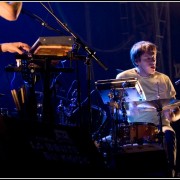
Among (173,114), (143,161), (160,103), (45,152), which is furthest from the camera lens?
(173,114)

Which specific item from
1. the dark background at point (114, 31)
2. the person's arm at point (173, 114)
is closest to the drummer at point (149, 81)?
the person's arm at point (173, 114)

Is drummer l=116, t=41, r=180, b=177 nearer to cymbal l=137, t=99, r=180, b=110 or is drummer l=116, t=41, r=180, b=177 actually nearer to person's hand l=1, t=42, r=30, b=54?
cymbal l=137, t=99, r=180, b=110

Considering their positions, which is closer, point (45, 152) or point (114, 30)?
point (45, 152)

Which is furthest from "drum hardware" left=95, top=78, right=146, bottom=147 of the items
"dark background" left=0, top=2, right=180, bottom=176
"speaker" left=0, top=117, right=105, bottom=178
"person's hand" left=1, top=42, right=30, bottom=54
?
"dark background" left=0, top=2, right=180, bottom=176

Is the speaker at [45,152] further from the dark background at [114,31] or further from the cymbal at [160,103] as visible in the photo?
the dark background at [114,31]

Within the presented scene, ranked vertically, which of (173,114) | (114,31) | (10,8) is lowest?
(173,114)

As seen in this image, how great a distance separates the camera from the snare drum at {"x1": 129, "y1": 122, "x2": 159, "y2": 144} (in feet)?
13.9

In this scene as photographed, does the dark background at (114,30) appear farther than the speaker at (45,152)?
Yes

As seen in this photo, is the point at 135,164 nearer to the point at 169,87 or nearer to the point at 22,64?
the point at 22,64

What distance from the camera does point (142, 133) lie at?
4.25 meters

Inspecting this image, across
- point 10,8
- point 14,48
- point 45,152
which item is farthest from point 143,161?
point 10,8

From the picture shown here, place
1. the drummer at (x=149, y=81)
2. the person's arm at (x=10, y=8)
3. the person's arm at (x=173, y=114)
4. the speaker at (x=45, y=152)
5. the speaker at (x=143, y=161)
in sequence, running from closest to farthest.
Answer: the speaker at (x=45, y=152), the person's arm at (x=10, y=8), the speaker at (x=143, y=161), the person's arm at (x=173, y=114), the drummer at (x=149, y=81)

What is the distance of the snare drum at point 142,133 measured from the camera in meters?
4.23

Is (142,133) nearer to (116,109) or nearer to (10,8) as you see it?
(116,109)
